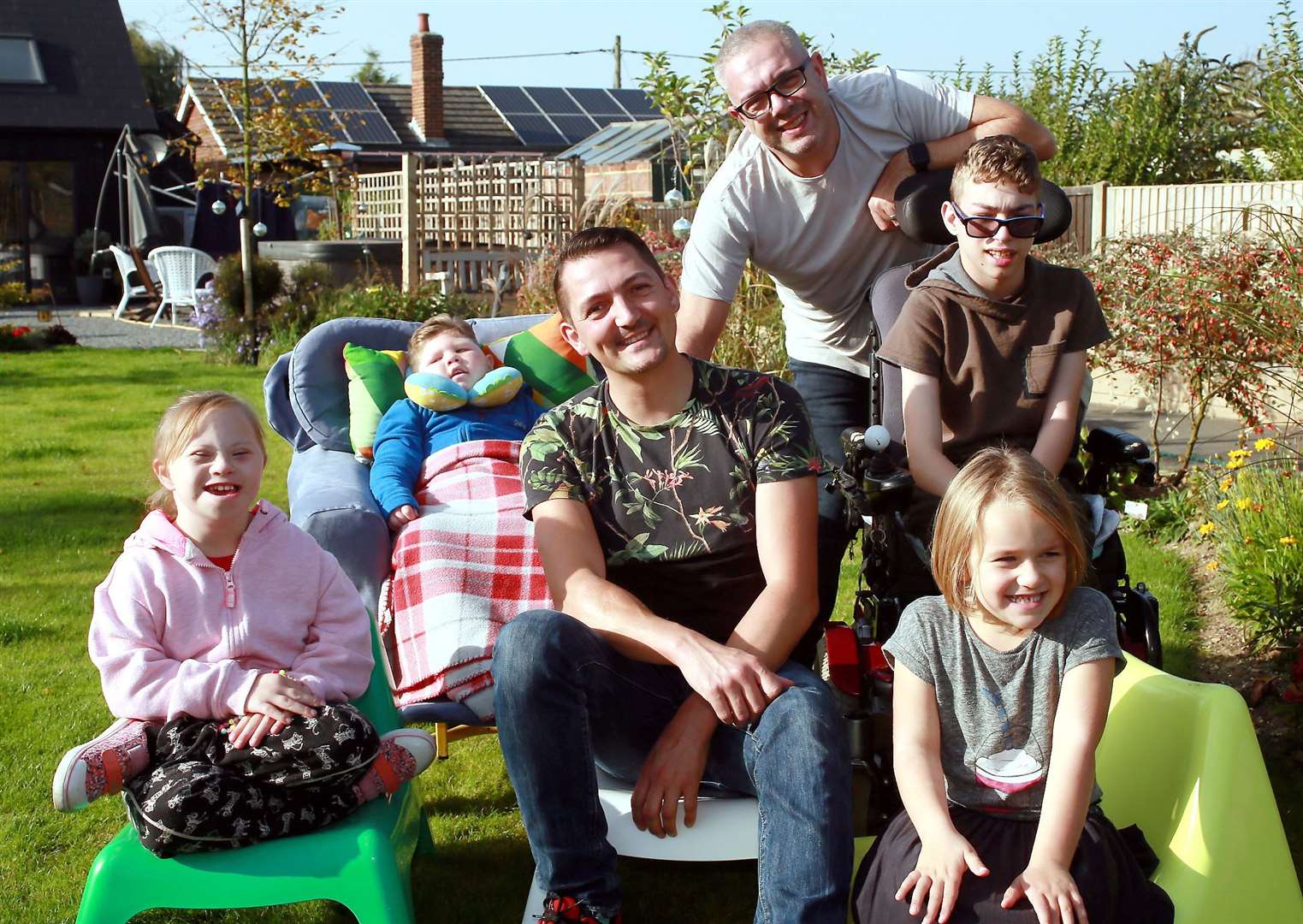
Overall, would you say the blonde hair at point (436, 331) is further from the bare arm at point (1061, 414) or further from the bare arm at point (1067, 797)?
the bare arm at point (1067, 797)

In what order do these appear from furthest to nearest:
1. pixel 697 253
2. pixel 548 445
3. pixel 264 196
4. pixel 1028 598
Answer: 1. pixel 264 196
2. pixel 697 253
3. pixel 548 445
4. pixel 1028 598

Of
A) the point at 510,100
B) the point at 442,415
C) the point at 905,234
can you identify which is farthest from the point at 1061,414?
the point at 510,100

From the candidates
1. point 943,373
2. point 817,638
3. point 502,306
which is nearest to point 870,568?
point 817,638

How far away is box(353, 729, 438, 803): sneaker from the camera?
261 cm

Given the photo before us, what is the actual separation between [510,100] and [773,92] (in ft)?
101

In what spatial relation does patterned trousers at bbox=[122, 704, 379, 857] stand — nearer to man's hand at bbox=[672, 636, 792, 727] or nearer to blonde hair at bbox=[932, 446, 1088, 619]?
man's hand at bbox=[672, 636, 792, 727]

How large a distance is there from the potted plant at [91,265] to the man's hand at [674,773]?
64.5 ft

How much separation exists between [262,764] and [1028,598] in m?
1.43

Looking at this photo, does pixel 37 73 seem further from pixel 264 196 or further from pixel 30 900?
pixel 30 900

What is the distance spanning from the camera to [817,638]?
9.65 ft

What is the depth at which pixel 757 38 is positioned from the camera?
3.55 meters

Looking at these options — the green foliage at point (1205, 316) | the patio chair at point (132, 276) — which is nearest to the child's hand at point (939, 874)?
the green foliage at point (1205, 316)

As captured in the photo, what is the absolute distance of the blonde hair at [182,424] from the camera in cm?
272

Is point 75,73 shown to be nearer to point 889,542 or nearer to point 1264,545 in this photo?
point 1264,545
